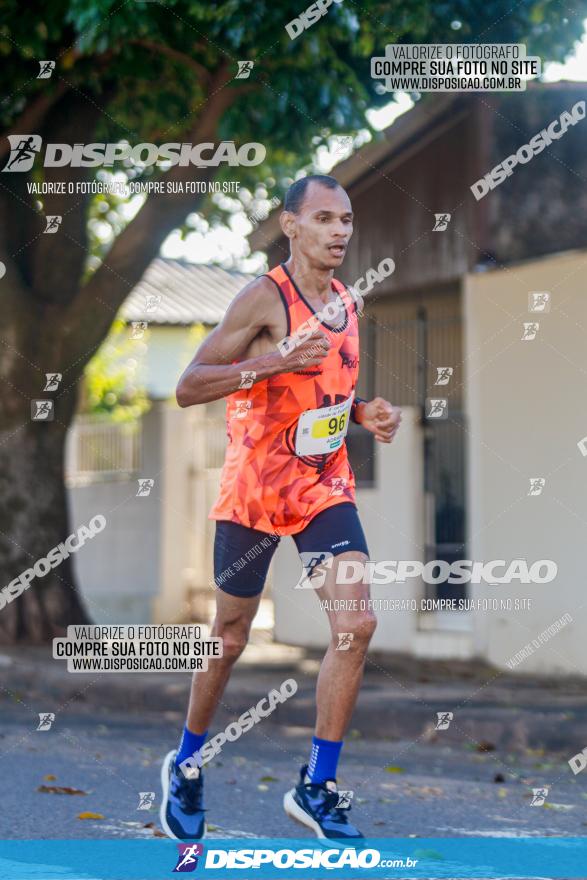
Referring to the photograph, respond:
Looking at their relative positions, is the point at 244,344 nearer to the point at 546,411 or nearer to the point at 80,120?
the point at 546,411

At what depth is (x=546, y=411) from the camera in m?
10.7

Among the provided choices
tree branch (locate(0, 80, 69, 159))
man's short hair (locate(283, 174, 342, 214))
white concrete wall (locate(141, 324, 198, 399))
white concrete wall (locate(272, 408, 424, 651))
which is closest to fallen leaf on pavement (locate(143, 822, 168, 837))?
man's short hair (locate(283, 174, 342, 214))

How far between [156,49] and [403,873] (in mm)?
8074

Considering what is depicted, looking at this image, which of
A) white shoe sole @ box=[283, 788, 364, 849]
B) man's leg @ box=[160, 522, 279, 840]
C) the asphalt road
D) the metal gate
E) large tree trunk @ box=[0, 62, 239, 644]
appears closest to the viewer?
white shoe sole @ box=[283, 788, 364, 849]

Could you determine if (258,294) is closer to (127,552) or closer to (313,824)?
(313,824)

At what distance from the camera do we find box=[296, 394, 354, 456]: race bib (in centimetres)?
479

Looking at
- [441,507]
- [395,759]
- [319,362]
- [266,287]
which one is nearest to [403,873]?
[319,362]

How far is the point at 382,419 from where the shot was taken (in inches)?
191

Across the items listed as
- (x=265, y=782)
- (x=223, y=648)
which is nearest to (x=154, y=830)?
(x=223, y=648)

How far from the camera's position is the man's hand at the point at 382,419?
484 cm

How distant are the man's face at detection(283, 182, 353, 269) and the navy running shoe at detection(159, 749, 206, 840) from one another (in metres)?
1.71

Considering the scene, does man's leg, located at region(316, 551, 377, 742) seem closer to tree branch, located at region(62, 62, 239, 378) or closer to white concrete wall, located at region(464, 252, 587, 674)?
white concrete wall, located at region(464, 252, 587, 674)

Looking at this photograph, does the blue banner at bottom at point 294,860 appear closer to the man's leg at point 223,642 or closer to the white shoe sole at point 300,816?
the white shoe sole at point 300,816

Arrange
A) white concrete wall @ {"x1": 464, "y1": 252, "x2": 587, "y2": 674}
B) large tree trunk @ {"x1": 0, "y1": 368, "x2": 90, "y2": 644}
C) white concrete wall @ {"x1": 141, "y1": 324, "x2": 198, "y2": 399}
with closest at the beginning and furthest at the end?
white concrete wall @ {"x1": 464, "y1": 252, "x2": 587, "y2": 674}, large tree trunk @ {"x1": 0, "y1": 368, "x2": 90, "y2": 644}, white concrete wall @ {"x1": 141, "y1": 324, "x2": 198, "y2": 399}
